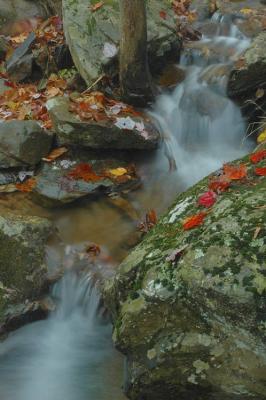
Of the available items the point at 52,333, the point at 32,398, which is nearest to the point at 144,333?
the point at 32,398

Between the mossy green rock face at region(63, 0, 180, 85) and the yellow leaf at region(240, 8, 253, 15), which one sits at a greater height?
the yellow leaf at region(240, 8, 253, 15)

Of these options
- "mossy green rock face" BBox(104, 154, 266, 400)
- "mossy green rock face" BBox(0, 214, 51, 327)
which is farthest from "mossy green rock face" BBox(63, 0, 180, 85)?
Answer: "mossy green rock face" BBox(104, 154, 266, 400)

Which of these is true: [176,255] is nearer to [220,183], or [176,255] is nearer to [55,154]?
[220,183]

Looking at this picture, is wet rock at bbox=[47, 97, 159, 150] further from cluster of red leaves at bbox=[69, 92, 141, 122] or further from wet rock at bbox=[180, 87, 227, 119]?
wet rock at bbox=[180, 87, 227, 119]

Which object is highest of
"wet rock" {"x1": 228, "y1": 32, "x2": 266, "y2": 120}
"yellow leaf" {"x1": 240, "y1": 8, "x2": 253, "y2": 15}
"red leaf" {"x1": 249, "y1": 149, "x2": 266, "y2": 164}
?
"yellow leaf" {"x1": 240, "y1": 8, "x2": 253, "y2": 15}

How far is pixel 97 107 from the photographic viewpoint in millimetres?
6547

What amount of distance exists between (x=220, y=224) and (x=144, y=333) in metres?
0.86

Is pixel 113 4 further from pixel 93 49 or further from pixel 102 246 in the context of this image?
pixel 102 246

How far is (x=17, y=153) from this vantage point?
21.3 feet

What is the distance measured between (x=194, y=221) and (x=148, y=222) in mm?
2313

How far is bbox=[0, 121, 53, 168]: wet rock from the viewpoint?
652cm

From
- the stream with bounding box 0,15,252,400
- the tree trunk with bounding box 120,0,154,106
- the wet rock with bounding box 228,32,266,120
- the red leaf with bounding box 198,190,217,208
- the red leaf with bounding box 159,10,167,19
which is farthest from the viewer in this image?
the red leaf with bounding box 159,10,167,19

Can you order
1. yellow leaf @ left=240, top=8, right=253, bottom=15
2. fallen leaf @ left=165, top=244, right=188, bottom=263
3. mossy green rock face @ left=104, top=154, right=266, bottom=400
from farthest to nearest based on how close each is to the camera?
1. yellow leaf @ left=240, top=8, right=253, bottom=15
2. fallen leaf @ left=165, top=244, right=188, bottom=263
3. mossy green rock face @ left=104, top=154, right=266, bottom=400

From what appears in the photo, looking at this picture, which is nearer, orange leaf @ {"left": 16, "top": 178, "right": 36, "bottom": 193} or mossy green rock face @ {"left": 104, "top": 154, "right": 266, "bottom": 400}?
mossy green rock face @ {"left": 104, "top": 154, "right": 266, "bottom": 400}
